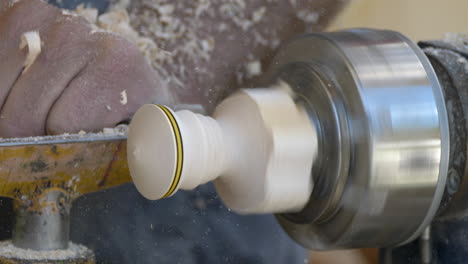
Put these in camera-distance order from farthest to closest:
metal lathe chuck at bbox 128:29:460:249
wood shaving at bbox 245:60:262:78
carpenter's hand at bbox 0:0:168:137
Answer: wood shaving at bbox 245:60:262:78
carpenter's hand at bbox 0:0:168:137
metal lathe chuck at bbox 128:29:460:249

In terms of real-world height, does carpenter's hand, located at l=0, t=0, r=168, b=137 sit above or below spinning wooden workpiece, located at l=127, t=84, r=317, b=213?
below

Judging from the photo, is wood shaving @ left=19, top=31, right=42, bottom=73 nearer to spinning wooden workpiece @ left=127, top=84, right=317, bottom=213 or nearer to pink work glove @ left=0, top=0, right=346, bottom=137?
pink work glove @ left=0, top=0, right=346, bottom=137

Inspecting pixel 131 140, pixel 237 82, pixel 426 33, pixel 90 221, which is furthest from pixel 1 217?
pixel 426 33

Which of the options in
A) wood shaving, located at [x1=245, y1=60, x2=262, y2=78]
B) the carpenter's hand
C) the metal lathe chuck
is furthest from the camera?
wood shaving, located at [x1=245, y1=60, x2=262, y2=78]

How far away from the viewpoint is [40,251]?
1.31 feet

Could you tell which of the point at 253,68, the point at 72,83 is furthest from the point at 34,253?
the point at 253,68

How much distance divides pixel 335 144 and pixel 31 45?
0.30 meters

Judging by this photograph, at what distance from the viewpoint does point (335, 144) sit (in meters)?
0.32

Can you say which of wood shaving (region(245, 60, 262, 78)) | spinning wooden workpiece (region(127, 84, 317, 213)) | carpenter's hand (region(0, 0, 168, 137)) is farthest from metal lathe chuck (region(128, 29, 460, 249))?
wood shaving (region(245, 60, 262, 78))

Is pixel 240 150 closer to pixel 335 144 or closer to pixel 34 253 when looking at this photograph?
pixel 335 144

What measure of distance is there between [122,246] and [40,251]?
9 cm

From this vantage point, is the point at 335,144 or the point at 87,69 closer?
the point at 335,144

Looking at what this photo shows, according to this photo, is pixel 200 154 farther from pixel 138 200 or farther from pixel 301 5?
pixel 301 5

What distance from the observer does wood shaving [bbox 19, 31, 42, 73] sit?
0.49 metres
